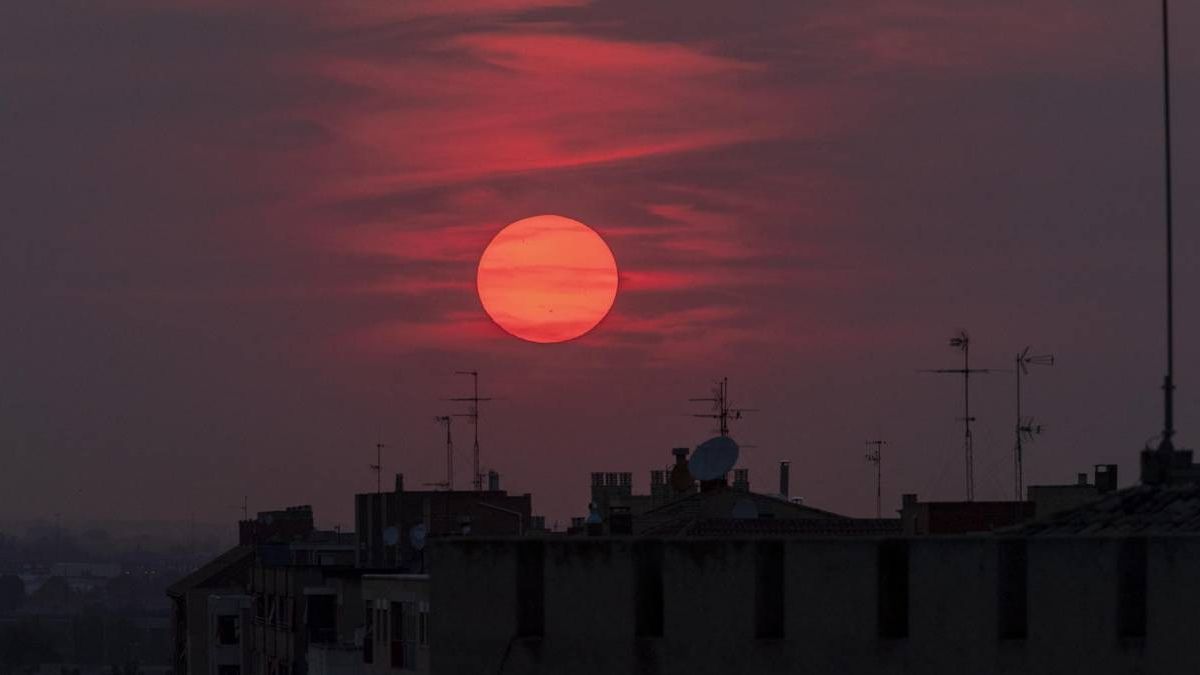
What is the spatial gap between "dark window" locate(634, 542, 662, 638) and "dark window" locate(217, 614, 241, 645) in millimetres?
72776

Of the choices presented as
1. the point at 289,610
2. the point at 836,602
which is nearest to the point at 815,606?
the point at 836,602

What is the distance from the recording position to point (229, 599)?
303 ft

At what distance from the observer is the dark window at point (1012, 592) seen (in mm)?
20047

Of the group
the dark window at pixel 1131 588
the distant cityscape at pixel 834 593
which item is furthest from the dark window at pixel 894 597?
the dark window at pixel 1131 588

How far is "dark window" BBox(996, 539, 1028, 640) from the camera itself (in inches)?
789

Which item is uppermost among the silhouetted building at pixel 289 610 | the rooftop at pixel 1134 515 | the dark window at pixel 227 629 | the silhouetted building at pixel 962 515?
the rooftop at pixel 1134 515

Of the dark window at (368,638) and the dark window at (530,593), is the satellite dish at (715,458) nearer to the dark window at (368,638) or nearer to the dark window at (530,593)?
the dark window at (368,638)

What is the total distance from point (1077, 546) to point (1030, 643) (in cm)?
84

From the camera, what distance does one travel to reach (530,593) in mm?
21688

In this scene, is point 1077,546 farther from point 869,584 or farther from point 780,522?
point 780,522

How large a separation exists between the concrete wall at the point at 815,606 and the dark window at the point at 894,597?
0.05 ft

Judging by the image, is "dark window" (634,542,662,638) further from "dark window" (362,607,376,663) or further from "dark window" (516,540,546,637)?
"dark window" (362,607,376,663)

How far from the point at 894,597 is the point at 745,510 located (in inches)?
1528

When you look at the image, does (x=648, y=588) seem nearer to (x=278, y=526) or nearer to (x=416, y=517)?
(x=416, y=517)
